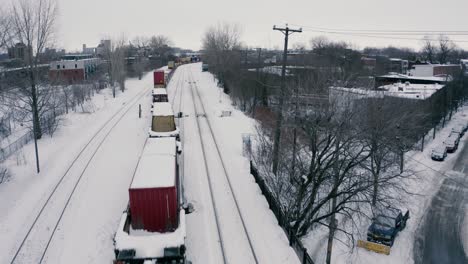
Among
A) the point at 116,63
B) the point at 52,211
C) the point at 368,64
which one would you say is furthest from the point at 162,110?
the point at 368,64

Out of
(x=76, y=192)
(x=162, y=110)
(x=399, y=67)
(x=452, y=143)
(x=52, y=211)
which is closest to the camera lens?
(x=52, y=211)

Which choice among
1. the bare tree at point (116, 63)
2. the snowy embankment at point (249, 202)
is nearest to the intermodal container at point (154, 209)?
the snowy embankment at point (249, 202)

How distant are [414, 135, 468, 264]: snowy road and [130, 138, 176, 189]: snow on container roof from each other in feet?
41.7

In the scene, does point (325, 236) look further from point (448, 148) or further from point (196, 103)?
point (196, 103)

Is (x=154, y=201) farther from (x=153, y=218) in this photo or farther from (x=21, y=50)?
(x=21, y=50)

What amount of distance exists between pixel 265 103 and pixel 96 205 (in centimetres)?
3207

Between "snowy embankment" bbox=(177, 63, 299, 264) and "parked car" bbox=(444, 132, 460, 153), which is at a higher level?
"snowy embankment" bbox=(177, 63, 299, 264)

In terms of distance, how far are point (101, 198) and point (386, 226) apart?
1437cm

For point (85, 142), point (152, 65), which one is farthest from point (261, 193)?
point (152, 65)

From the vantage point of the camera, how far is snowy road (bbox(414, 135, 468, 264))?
1847 centimetres

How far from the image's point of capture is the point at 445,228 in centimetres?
2148

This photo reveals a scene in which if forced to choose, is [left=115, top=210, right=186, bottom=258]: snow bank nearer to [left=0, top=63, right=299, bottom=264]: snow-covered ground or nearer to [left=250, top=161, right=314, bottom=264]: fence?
[left=0, top=63, right=299, bottom=264]: snow-covered ground

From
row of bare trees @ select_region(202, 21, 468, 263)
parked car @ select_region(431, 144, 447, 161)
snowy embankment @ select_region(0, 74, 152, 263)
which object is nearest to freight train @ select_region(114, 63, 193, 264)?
snowy embankment @ select_region(0, 74, 152, 263)

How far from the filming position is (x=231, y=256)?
43.9 ft
